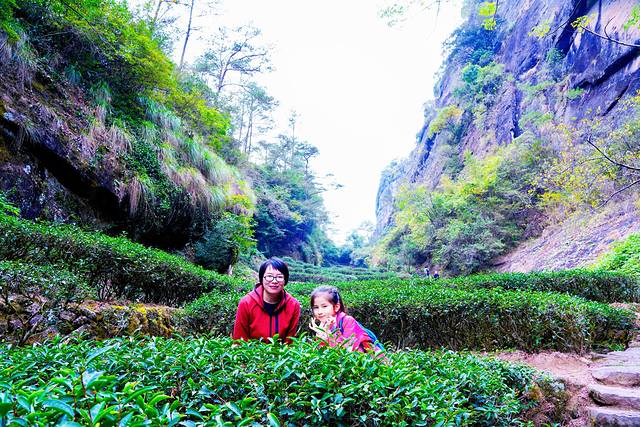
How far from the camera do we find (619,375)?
3.26 m

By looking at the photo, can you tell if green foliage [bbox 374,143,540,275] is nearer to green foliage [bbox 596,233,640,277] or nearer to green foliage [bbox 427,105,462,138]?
green foliage [bbox 596,233,640,277]

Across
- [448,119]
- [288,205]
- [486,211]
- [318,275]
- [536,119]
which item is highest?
[448,119]

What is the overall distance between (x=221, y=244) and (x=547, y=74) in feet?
75.1

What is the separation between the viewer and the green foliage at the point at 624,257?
8688 mm

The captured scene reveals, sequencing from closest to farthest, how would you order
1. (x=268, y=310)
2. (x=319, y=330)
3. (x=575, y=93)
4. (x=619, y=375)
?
(x=319, y=330)
(x=268, y=310)
(x=619, y=375)
(x=575, y=93)

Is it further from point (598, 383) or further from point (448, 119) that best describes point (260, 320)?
point (448, 119)

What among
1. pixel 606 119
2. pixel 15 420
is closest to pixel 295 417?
pixel 15 420

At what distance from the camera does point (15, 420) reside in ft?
2.35

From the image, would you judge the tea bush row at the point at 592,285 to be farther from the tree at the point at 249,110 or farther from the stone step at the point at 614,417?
the tree at the point at 249,110

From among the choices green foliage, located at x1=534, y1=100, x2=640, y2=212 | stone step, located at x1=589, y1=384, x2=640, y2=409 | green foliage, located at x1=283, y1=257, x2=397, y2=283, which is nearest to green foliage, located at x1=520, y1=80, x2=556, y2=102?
green foliage, located at x1=534, y1=100, x2=640, y2=212

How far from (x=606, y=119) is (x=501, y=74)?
13.7 metres

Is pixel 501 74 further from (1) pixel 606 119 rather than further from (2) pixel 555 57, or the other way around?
(1) pixel 606 119

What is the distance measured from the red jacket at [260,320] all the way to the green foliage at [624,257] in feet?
32.5

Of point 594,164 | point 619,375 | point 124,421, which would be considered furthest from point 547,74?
point 124,421
